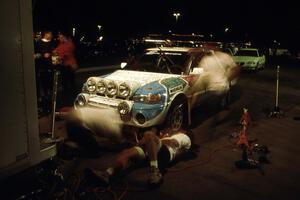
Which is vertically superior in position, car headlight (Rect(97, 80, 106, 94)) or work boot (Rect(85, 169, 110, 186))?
car headlight (Rect(97, 80, 106, 94))

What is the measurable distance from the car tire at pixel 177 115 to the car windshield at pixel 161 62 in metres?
0.87

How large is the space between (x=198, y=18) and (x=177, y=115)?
6654 centimetres

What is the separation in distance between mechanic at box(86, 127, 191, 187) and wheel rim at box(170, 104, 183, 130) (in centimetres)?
72

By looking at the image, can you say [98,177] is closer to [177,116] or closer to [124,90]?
[124,90]

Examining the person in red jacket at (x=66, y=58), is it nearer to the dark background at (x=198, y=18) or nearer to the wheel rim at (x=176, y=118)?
the wheel rim at (x=176, y=118)

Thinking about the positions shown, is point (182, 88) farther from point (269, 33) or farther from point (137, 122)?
point (269, 33)

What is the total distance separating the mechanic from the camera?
497 centimetres

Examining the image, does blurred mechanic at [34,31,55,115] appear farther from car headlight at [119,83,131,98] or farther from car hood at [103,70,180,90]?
car headlight at [119,83,131,98]

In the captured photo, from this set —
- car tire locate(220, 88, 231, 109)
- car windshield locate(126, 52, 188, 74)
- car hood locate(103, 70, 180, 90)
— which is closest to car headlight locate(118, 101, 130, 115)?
car hood locate(103, 70, 180, 90)

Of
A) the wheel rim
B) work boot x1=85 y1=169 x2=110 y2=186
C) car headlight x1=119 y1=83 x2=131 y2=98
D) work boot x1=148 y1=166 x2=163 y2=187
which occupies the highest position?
car headlight x1=119 y1=83 x2=131 y2=98

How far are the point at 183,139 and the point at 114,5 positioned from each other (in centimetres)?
5559

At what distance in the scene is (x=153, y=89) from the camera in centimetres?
666

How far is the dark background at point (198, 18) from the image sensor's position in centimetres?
5591

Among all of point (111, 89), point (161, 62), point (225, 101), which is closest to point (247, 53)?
point (225, 101)
